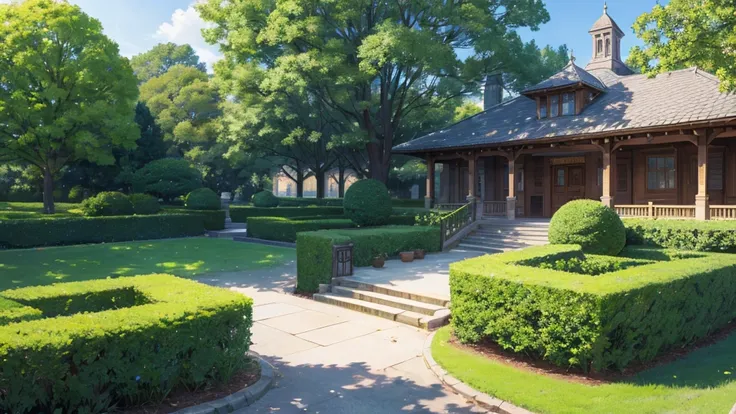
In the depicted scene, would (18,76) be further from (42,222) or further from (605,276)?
(605,276)

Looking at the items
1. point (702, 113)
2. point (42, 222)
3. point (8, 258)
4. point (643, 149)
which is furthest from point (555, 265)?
point (42, 222)

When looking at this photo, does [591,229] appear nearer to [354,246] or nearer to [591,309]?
[354,246]

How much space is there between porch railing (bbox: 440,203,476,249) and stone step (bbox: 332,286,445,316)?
8051 mm

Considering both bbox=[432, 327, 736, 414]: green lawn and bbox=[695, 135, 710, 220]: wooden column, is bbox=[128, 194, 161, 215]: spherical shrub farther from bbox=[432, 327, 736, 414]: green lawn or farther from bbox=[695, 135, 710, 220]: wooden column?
bbox=[695, 135, 710, 220]: wooden column

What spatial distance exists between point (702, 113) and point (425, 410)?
17066 millimetres

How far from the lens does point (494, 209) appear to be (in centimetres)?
2448

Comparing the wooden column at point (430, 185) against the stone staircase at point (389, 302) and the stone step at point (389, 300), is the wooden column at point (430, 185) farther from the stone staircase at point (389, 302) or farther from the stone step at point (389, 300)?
the stone step at point (389, 300)

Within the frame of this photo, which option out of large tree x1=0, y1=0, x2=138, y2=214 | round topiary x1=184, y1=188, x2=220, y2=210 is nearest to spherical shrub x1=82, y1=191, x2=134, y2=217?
round topiary x1=184, y1=188, x2=220, y2=210

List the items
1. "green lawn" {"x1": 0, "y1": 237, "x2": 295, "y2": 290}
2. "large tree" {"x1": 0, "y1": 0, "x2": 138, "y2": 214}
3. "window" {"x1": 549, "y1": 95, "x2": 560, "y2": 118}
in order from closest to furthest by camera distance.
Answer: "green lawn" {"x1": 0, "y1": 237, "x2": 295, "y2": 290} → "window" {"x1": 549, "y1": 95, "x2": 560, "y2": 118} → "large tree" {"x1": 0, "y1": 0, "x2": 138, "y2": 214}

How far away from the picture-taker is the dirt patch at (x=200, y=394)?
5383 mm

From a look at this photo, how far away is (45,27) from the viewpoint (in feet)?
87.6

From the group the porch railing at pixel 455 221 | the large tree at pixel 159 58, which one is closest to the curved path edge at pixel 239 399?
the porch railing at pixel 455 221

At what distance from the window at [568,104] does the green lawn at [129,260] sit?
14.3 metres

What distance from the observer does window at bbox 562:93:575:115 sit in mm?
23000
